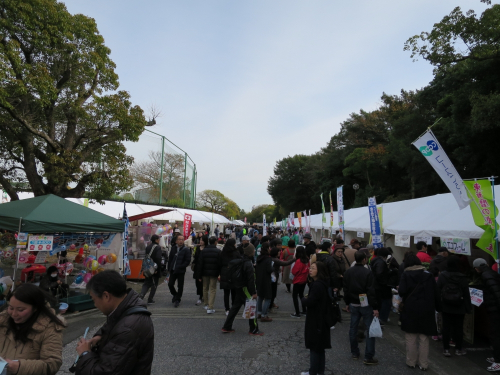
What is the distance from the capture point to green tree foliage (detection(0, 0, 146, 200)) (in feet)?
30.5

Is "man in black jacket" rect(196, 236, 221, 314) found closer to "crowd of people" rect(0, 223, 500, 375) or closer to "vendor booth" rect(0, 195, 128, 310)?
"crowd of people" rect(0, 223, 500, 375)

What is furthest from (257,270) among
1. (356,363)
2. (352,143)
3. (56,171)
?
(352,143)

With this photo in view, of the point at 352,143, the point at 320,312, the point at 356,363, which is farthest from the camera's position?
the point at 352,143

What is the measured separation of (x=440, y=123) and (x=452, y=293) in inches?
621

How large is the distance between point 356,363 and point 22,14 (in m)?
11.7

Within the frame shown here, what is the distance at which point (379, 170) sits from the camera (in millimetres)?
33500

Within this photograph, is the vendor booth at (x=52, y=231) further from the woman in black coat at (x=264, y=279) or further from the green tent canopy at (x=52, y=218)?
the woman in black coat at (x=264, y=279)

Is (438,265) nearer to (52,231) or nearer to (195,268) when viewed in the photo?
(195,268)

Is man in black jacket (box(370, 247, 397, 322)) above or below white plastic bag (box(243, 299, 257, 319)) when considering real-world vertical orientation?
above

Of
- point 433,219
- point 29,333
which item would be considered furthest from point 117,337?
point 433,219

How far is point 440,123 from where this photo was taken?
17516 mm

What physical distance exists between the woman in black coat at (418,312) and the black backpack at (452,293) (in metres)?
0.50

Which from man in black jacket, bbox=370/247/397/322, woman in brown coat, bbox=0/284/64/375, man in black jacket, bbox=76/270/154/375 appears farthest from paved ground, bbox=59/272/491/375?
man in black jacket, bbox=76/270/154/375

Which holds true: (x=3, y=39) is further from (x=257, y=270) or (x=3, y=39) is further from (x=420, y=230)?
(x=420, y=230)
